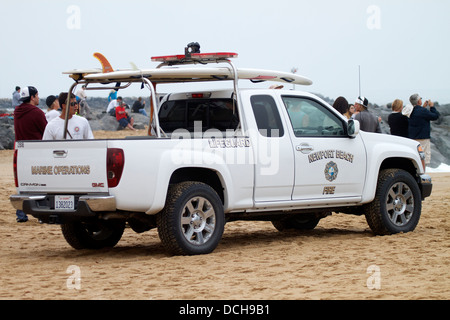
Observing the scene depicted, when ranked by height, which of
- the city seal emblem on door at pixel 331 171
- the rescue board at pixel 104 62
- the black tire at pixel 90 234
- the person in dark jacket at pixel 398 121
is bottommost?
the black tire at pixel 90 234

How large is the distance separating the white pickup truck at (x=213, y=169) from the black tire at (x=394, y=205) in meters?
0.01

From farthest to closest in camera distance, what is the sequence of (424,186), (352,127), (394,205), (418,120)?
(418,120) → (424,186) → (394,205) → (352,127)

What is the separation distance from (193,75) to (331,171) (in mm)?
2002

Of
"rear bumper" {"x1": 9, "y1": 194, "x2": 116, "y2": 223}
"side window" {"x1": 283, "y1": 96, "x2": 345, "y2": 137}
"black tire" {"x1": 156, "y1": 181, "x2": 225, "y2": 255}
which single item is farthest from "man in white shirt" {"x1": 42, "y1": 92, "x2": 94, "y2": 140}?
"side window" {"x1": 283, "y1": 96, "x2": 345, "y2": 137}

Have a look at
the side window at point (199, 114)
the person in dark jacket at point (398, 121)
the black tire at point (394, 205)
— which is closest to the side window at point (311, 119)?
the side window at point (199, 114)

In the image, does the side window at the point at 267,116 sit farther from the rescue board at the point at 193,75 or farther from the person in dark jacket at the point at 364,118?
the person in dark jacket at the point at 364,118

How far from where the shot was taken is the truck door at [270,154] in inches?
397

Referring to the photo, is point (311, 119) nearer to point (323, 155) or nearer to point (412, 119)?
point (323, 155)

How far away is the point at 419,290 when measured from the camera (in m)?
7.36

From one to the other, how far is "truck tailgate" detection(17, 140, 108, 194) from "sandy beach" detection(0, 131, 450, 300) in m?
0.81

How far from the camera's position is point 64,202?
9.26 m

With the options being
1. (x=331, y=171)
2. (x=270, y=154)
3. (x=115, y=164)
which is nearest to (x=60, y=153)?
(x=115, y=164)
